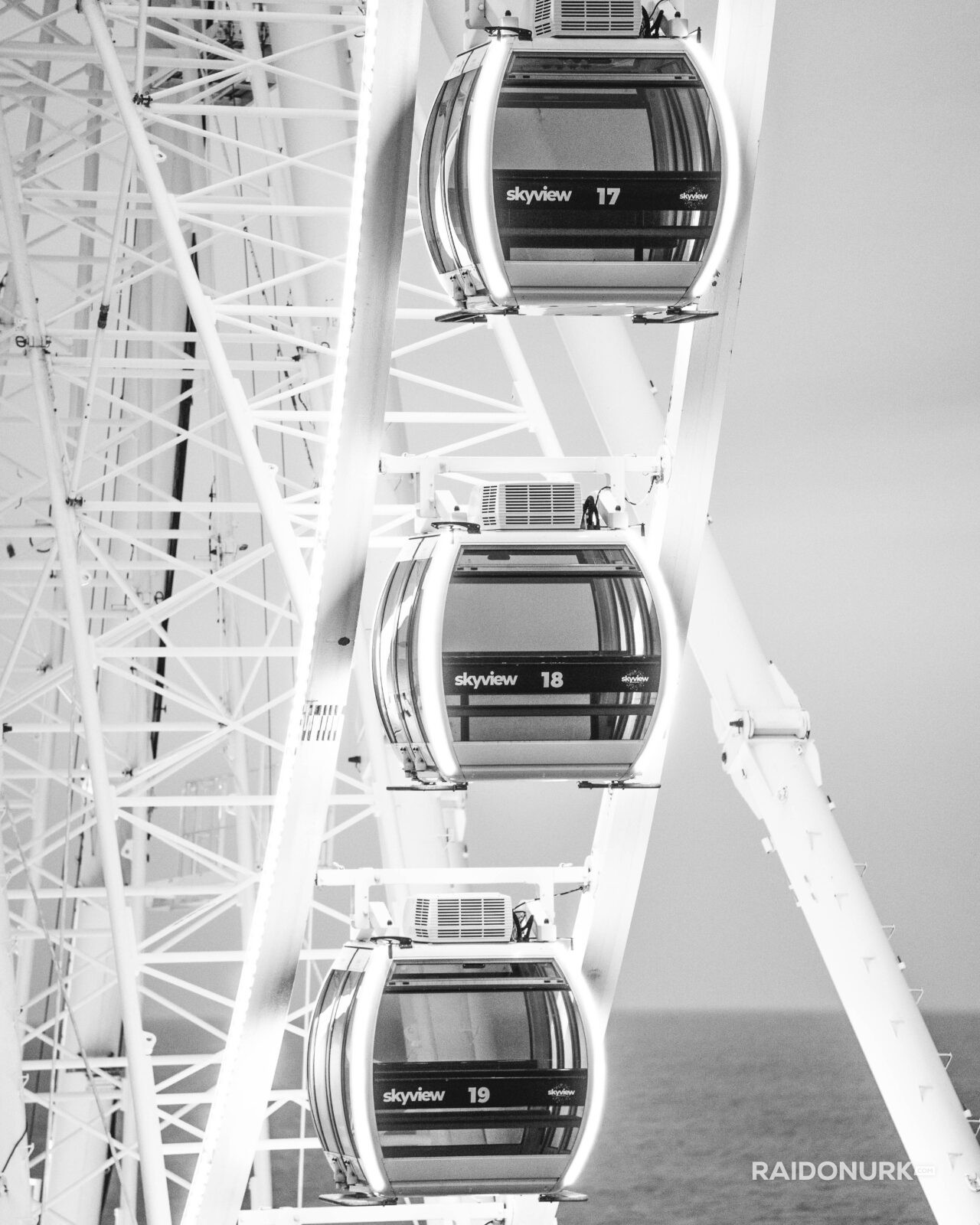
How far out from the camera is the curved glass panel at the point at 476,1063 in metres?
7.60

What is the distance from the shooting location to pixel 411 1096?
7.58m

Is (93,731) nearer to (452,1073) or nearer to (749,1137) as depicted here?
(452,1073)

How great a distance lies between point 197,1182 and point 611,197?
19.2 ft

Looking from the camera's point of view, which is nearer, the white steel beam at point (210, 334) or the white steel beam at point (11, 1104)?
the white steel beam at point (210, 334)

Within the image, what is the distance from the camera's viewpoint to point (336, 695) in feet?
27.3

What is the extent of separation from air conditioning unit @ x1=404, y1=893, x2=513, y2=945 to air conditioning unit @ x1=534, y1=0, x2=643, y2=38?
148 inches

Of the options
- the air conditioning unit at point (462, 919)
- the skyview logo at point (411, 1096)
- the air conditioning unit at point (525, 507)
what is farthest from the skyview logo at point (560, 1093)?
the air conditioning unit at point (525, 507)

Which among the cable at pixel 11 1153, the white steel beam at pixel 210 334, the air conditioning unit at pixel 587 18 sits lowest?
the cable at pixel 11 1153

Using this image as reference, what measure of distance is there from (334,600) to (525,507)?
108cm

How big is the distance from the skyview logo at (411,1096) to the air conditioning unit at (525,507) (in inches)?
91.5

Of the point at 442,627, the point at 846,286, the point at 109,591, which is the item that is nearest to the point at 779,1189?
the point at 846,286

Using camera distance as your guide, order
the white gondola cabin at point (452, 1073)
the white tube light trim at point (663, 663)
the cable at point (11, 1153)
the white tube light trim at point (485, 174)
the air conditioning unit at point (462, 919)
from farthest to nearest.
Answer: the cable at point (11, 1153) < the air conditioning unit at point (462, 919) < the white gondola cabin at point (452, 1073) < the white tube light trim at point (663, 663) < the white tube light trim at point (485, 174)

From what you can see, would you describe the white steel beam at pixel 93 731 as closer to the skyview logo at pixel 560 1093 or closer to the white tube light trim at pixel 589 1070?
the white tube light trim at pixel 589 1070

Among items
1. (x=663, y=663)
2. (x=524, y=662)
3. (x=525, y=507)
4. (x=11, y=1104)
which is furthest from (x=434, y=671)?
(x=11, y=1104)
